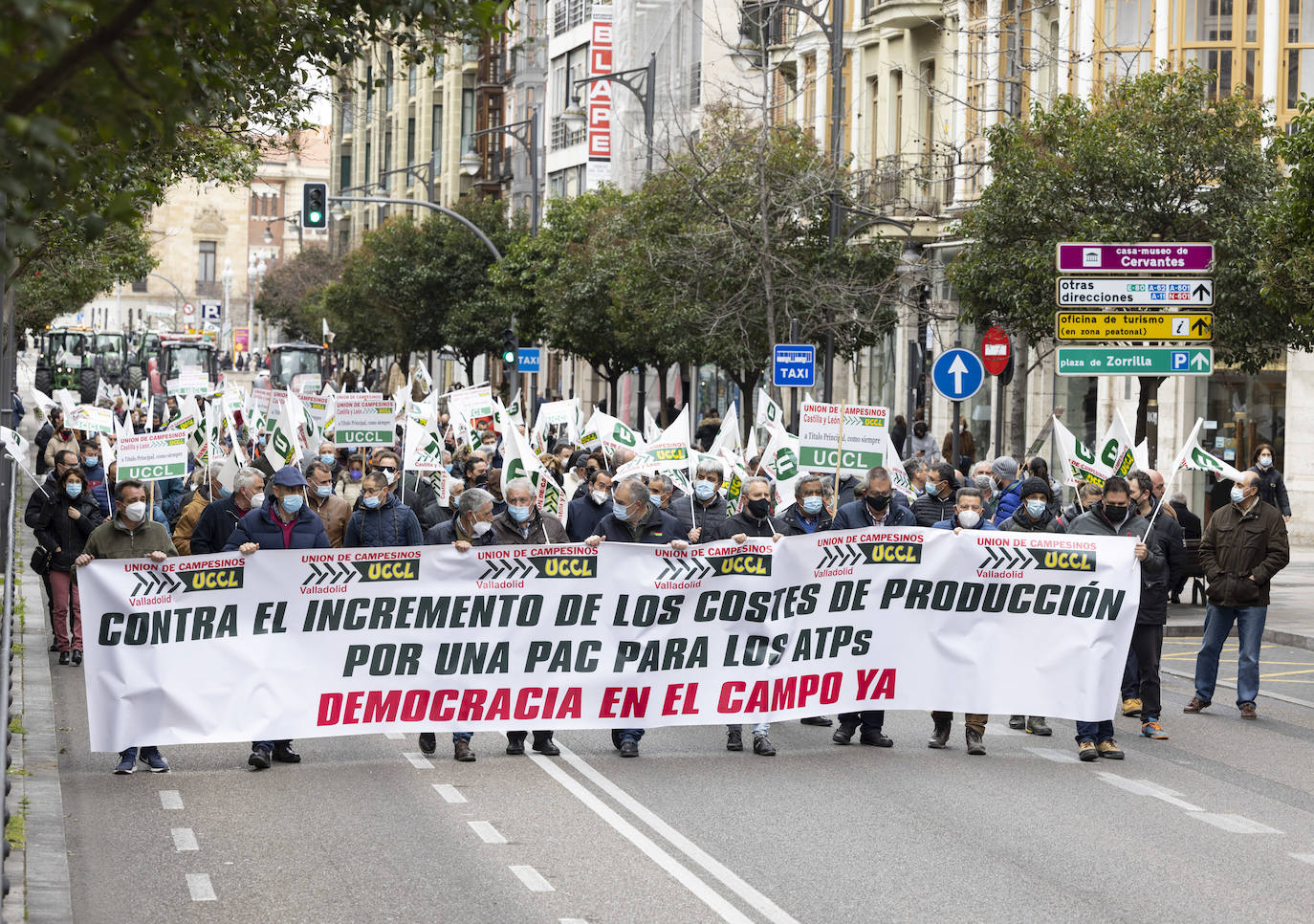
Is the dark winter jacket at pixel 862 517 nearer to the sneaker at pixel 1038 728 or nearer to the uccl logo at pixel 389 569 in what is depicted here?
the sneaker at pixel 1038 728

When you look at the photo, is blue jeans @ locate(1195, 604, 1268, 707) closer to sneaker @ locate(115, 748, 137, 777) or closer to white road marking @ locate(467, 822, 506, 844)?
white road marking @ locate(467, 822, 506, 844)

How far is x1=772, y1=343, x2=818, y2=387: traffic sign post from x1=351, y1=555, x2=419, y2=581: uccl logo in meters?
15.4

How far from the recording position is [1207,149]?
25109 millimetres

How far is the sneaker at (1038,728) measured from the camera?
1348 centimetres

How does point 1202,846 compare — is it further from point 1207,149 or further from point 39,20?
point 1207,149

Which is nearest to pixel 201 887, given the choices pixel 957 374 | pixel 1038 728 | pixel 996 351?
pixel 1038 728

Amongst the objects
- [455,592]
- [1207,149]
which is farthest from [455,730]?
[1207,149]

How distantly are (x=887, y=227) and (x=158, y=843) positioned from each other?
97.9 feet

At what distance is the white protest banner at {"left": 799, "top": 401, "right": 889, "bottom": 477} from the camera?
1648cm

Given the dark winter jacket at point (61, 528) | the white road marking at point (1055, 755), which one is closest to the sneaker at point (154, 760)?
the dark winter jacket at point (61, 528)

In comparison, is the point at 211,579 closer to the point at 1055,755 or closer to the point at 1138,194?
the point at 1055,755

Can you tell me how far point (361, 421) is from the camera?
73.1 feet

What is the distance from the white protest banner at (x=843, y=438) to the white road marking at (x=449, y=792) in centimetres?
608

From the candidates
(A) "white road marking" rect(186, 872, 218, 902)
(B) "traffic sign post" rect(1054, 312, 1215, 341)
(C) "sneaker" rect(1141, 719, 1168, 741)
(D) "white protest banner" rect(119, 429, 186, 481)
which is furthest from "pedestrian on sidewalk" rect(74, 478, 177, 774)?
(B) "traffic sign post" rect(1054, 312, 1215, 341)
